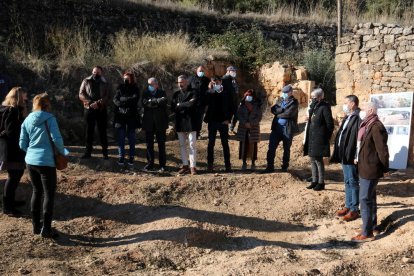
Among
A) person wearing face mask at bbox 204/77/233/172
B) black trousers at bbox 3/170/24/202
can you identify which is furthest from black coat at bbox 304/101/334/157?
black trousers at bbox 3/170/24/202

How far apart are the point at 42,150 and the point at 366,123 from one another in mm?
3893

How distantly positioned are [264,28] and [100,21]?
5.76 meters

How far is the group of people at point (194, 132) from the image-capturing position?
570 centimetres

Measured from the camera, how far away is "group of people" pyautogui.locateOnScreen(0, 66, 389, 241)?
18.7ft

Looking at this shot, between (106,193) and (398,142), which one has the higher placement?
(398,142)

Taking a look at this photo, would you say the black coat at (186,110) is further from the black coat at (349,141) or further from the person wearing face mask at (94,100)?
the black coat at (349,141)

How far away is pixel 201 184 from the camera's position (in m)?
7.37

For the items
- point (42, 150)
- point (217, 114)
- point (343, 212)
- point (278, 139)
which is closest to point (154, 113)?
point (217, 114)

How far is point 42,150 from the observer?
562 centimetres

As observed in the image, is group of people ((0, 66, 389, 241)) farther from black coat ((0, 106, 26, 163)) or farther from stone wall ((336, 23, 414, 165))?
stone wall ((336, 23, 414, 165))

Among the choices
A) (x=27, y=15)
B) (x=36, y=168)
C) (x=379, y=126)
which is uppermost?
(x=27, y=15)

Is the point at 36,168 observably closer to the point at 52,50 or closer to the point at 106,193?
the point at 106,193

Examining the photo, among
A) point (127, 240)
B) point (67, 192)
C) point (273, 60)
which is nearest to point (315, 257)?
point (127, 240)

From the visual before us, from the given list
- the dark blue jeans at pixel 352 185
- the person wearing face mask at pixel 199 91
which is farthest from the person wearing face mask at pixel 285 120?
the dark blue jeans at pixel 352 185
